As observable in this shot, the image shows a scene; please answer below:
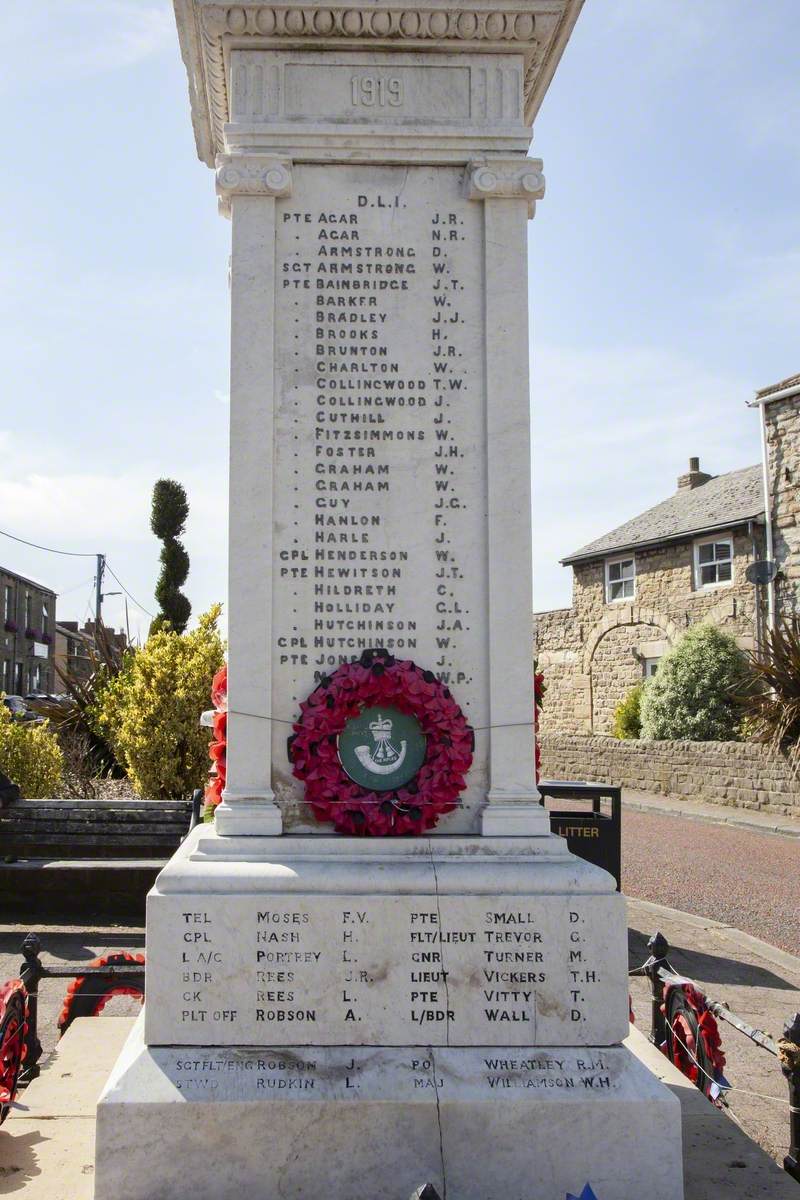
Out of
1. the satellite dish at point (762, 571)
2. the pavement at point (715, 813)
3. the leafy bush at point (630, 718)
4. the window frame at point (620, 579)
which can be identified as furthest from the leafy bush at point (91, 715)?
the window frame at point (620, 579)

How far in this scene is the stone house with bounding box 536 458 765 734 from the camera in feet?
76.1

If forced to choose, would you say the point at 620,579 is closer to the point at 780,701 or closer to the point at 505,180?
the point at 780,701

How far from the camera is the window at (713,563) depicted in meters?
23.7

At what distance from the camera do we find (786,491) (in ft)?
71.7

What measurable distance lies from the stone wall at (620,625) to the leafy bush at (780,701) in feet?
18.3

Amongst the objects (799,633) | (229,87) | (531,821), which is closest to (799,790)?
(799,633)

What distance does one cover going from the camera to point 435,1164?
125 inches

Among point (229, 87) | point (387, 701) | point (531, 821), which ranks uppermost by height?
point (229, 87)

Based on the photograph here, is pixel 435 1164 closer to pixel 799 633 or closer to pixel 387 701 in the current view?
pixel 387 701

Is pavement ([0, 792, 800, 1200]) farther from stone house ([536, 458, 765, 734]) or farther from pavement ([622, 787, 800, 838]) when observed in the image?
stone house ([536, 458, 765, 734])

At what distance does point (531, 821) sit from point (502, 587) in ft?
2.95

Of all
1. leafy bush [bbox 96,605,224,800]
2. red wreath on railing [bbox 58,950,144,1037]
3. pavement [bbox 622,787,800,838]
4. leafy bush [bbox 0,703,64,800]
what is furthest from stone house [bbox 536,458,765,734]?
red wreath on railing [bbox 58,950,144,1037]

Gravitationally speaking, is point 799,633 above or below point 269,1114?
above

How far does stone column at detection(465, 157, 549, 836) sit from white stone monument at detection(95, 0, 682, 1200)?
1cm
